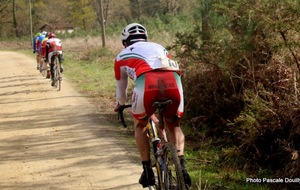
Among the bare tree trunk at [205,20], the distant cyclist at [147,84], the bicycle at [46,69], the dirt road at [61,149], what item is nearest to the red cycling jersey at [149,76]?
the distant cyclist at [147,84]

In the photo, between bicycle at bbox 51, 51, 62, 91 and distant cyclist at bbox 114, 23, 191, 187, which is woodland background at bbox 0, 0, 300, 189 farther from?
bicycle at bbox 51, 51, 62, 91

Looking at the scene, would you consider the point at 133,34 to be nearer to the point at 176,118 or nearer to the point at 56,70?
the point at 176,118

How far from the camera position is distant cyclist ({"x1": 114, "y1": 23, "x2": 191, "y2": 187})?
421cm

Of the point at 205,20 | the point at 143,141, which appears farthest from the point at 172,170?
the point at 205,20

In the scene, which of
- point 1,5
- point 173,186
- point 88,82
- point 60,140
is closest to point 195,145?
point 60,140

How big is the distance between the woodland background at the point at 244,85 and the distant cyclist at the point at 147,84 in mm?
1653

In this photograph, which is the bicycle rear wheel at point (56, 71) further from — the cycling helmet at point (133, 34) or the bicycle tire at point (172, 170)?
the bicycle tire at point (172, 170)

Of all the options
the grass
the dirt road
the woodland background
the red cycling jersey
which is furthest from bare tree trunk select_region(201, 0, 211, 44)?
the red cycling jersey

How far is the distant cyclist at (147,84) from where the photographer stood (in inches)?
166

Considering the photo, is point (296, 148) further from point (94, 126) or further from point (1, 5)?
point (1, 5)

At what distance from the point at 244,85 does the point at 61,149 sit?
11.9 feet

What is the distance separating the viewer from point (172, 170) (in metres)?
4.36

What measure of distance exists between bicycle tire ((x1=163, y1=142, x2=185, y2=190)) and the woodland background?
63.4 inches

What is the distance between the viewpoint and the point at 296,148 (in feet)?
18.2
